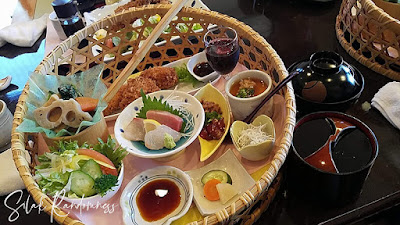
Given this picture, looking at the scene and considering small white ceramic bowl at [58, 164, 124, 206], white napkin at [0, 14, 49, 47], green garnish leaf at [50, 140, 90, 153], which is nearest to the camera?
small white ceramic bowl at [58, 164, 124, 206]

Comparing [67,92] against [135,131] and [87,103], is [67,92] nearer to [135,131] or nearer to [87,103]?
[87,103]

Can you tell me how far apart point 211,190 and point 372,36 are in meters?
1.06

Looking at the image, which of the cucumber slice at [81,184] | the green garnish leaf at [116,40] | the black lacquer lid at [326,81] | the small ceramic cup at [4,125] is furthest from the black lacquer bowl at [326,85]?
the small ceramic cup at [4,125]

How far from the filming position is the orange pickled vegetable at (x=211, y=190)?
122cm

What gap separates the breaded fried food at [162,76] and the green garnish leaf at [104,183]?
26.0 inches

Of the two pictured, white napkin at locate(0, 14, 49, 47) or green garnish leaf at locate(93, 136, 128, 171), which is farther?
white napkin at locate(0, 14, 49, 47)

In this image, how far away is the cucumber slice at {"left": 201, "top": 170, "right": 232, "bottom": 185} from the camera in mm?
1286

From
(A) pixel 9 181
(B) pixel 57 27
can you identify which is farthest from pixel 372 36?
(B) pixel 57 27

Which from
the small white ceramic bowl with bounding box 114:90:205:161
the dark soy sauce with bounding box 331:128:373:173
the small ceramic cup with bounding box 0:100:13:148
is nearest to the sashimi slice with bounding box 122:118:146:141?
the small white ceramic bowl with bounding box 114:90:205:161

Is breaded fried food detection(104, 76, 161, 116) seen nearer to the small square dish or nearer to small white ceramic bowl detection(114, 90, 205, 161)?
small white ceramic bowl detection(114, 90, 205, 161)

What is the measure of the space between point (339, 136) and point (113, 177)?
0.83 metres

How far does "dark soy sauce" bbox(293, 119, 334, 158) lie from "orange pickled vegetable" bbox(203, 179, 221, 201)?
0.32m

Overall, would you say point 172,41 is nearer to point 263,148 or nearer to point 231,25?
point 231,25

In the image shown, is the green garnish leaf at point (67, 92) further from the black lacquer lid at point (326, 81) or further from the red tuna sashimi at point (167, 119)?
the black lacquer lid at point (326, 81)
